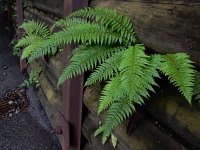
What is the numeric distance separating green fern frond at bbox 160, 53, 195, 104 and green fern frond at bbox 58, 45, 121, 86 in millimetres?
550

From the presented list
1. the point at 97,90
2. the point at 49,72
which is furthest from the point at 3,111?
the point at 97,90

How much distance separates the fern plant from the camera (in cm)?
185

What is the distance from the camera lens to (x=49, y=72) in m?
4.86

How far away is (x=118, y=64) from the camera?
2.18 metres

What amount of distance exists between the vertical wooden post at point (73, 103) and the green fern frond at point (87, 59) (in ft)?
2.97

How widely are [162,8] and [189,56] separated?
418 mm

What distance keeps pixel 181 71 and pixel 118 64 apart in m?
0.49

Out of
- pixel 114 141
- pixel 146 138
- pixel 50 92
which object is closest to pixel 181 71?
pixel 146 138

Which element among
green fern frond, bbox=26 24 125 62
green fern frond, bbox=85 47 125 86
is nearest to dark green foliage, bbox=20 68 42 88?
green fern frond, bbox=26 24 125 62

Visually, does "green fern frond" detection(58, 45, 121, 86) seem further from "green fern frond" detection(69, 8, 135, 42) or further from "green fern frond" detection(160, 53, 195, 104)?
"green fern frond" detection(160, 53, 195, 104)

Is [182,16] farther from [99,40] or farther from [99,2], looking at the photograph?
[99,2]

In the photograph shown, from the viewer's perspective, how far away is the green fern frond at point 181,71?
5.72 feet

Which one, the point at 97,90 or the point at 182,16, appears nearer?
the point at 182,16

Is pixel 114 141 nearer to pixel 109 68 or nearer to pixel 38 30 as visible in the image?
pixel 109 68
